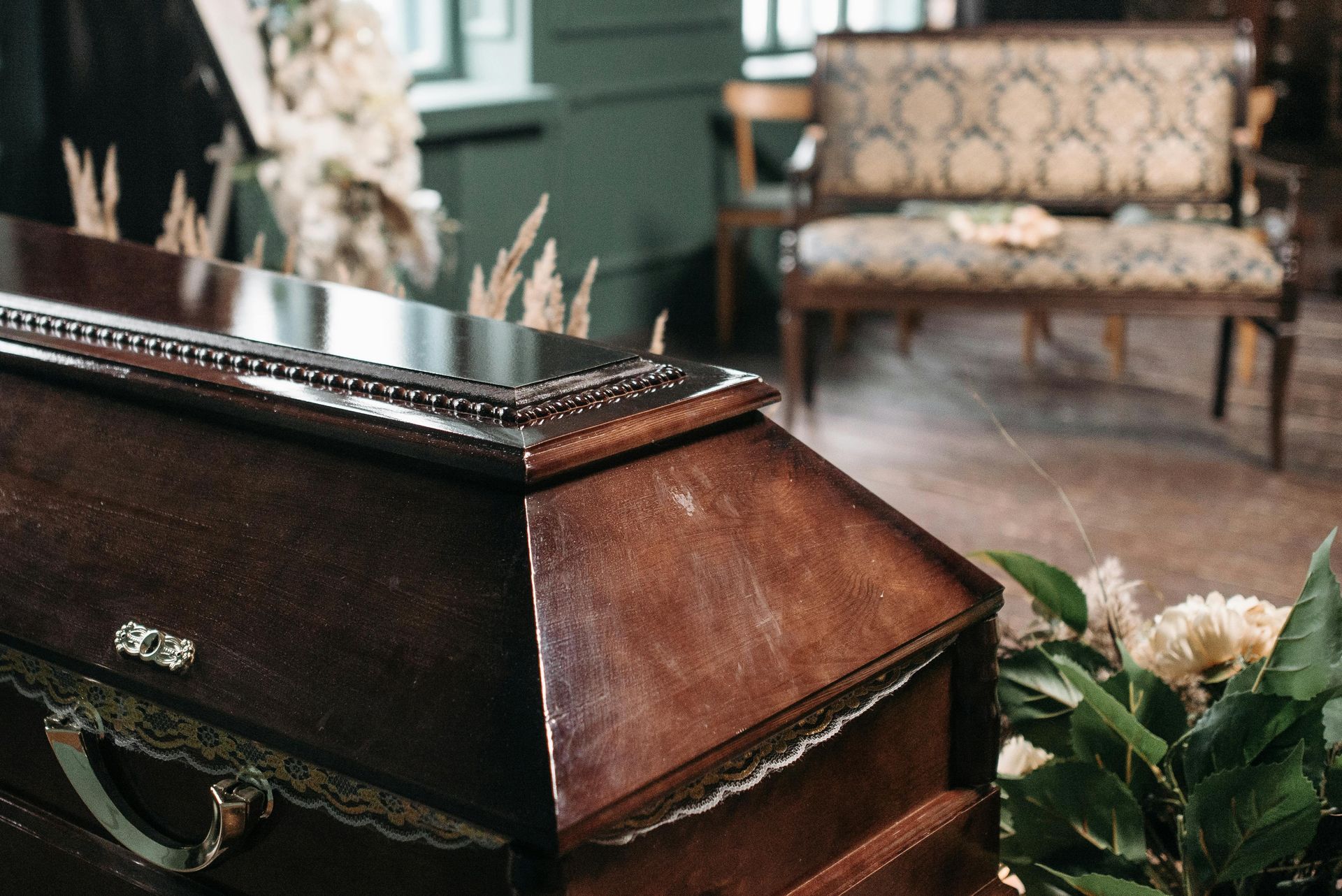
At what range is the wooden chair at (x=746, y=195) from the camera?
19.2 ft

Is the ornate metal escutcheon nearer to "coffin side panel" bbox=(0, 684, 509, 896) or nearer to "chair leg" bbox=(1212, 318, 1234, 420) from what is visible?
"coffin side panel" bbox=(0, 684, 509, 896)

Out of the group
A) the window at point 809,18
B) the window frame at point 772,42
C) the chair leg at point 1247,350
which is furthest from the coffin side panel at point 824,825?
the window frame at point 772,42

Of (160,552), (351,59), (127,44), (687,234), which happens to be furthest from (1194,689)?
(687,234)

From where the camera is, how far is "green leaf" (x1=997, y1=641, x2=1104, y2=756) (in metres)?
0.98

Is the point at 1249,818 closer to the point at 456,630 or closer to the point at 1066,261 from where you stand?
the point at 456,630

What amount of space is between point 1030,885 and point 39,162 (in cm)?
230

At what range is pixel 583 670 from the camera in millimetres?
724

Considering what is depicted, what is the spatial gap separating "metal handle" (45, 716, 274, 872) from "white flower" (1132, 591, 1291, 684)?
2.07 feet

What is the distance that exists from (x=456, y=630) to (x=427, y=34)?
514cm

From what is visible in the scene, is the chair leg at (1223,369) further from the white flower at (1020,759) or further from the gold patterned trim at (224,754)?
the gold patterned trim at (224,754)

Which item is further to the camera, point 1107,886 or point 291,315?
point 291,315

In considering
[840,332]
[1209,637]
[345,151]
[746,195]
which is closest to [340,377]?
[1209,637]

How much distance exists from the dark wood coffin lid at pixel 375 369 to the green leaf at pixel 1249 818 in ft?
1.21

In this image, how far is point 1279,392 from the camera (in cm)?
429
